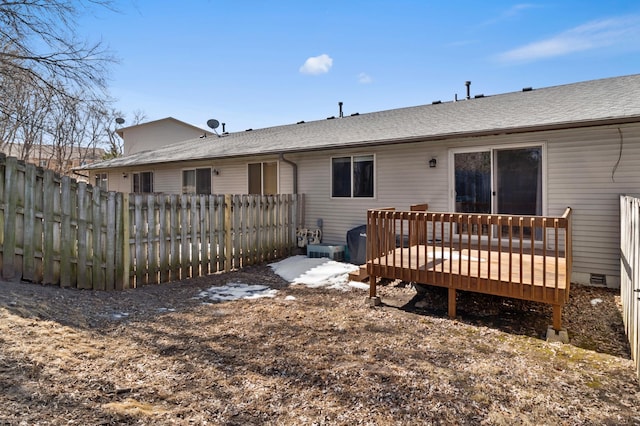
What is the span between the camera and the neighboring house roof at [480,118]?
593cm

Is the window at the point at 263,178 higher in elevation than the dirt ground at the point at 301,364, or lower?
higher

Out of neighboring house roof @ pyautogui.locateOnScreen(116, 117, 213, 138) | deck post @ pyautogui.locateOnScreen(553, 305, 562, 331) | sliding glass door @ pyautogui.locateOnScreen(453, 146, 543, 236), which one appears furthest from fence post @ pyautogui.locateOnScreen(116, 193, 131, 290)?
neighboring house roof @ pyautogui.locateOnScreen(116, 117, 213, 138)

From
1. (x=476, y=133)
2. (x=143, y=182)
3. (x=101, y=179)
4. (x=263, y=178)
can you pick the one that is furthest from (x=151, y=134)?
(x=476, y=133)

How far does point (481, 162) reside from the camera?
7004 mm

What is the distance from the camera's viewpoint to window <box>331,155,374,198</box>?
8547 mm

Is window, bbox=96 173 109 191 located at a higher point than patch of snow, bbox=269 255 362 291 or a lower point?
higher

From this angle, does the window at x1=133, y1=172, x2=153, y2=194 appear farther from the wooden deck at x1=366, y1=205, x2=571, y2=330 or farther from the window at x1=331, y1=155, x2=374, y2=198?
the wooden deck at x1=366, y1=205, x2=571, y2=330

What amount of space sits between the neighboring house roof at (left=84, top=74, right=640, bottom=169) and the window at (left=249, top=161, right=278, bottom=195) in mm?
574

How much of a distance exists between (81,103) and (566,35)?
13092 millimetres

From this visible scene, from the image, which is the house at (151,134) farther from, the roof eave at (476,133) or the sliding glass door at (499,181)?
the sliding glass door at (499,181)

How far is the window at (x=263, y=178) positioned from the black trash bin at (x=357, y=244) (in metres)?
3.17

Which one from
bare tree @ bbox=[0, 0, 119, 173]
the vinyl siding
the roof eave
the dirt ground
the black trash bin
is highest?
bare tree @ bbox=[0, 0, 119, 173]

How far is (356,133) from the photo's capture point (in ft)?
30.0

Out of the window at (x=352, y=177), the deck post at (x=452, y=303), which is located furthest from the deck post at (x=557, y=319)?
the window at (x=352, y=177)
